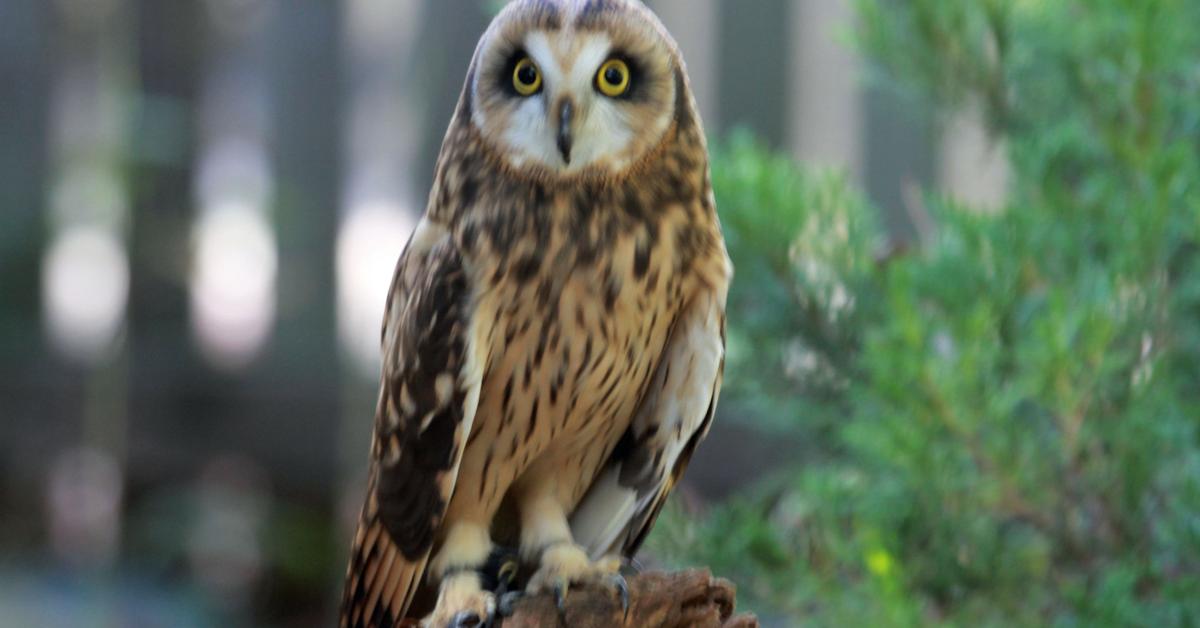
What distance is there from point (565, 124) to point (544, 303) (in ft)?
0.53

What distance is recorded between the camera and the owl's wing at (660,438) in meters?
1.09

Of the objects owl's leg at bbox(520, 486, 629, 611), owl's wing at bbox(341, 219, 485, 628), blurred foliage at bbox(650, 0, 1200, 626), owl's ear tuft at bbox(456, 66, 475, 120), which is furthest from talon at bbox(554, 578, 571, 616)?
owl's ear tuft at bbox(456, 66, 475, 120)

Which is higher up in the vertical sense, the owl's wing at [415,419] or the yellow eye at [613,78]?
the yellow eye at [613,78]

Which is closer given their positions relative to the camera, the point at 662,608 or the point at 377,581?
the point at 662,608

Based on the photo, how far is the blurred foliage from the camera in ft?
3.80

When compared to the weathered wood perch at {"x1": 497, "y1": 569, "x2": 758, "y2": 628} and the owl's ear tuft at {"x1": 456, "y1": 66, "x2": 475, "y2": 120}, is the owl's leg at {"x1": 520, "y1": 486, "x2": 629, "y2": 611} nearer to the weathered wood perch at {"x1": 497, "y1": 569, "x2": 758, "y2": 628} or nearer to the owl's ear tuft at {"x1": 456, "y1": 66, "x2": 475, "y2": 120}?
the weathered wood perch at {"x1": 497, "y1": 569, "x2": 758, "y2": 628}

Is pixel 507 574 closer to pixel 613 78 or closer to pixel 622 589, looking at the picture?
pixel 622 589

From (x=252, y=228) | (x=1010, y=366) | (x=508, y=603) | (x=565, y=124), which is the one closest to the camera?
(x=565, y=124)

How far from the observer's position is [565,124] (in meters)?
0.96

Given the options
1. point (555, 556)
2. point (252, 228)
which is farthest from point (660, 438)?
point (252, 228)

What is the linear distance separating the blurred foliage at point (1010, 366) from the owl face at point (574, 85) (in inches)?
12.9

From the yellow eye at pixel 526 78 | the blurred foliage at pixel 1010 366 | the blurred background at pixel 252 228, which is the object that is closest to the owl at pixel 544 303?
the yellow eye at pixel 526 78

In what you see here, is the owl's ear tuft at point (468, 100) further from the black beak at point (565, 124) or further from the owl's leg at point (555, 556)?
the owl's leg at point (555, 556)

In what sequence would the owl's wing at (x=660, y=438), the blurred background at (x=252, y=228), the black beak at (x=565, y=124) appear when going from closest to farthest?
the black beak at (x=565, y=124) → the owl's wing at (x=660, y=438) → the blurred background at (x=252, y=228)
